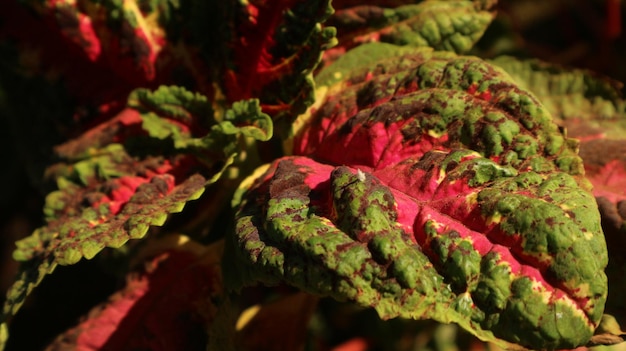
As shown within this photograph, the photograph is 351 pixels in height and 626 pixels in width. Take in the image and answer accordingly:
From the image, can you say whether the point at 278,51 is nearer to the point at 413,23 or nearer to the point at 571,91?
the point at 413,23

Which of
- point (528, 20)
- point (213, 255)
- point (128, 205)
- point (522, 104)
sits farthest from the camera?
point (528, 20)

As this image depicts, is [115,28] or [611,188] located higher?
[115,28]

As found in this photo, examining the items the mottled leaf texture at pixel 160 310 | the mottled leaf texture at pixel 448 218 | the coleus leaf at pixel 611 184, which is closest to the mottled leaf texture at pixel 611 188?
the coleus leaf at pixel 611 184

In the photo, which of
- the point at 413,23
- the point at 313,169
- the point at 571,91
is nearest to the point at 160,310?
the point at 313,169

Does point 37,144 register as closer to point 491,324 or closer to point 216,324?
point 216,324

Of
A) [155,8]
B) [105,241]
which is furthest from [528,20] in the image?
[105,241]

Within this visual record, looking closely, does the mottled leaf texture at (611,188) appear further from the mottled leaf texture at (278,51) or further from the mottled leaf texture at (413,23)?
the mottled leaf texture at (278,51)
